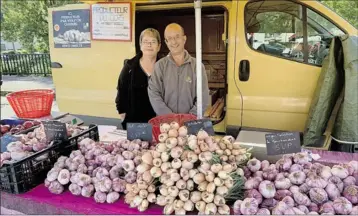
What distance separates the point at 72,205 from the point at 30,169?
1.00ft

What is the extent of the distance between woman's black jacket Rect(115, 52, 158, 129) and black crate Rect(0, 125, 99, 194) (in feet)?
3.88

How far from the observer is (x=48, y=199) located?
1.33 meters

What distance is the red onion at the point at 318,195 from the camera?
3.58 ft

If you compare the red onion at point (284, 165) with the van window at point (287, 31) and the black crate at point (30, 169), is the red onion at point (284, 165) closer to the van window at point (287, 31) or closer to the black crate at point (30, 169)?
the black crate at point (30, 169)

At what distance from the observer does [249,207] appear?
1.08m

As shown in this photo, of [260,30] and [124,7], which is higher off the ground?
[124,7]

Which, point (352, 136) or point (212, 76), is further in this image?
point (212, 76)

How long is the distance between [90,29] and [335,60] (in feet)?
8.49

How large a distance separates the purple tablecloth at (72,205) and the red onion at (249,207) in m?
0.33

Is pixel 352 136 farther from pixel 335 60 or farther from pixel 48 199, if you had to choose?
pixel 48 199

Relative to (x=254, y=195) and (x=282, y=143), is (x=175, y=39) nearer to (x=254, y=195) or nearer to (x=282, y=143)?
(x=282, y=143)

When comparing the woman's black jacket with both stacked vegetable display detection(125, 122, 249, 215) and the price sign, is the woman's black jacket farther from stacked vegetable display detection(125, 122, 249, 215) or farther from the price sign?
stacked vegetable display detection(125, 122, 249, 215)

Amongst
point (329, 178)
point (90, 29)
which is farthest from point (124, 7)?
point (329, 178)

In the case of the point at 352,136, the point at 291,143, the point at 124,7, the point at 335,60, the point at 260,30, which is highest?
the point at 124,7
